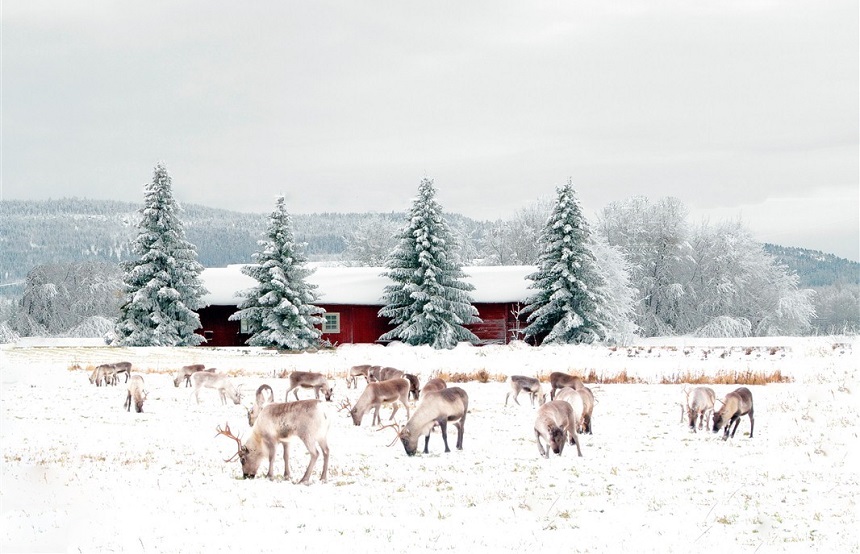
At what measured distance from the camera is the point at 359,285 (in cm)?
5381

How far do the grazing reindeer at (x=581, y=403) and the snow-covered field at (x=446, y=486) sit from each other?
1.11 feet

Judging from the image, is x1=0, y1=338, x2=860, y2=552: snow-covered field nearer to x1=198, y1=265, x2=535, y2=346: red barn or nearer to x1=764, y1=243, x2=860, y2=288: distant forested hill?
x1=198, y1=265, x2=535, y2=346: red barn

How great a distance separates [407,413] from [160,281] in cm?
3544

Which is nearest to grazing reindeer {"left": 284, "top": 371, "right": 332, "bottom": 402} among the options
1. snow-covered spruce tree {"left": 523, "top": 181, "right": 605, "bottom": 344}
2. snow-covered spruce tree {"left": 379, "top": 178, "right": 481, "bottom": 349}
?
snow-covered spruce tree {"left": 379, "top": 178, "right": 481, "bottom": 349}

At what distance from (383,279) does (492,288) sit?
288 inches

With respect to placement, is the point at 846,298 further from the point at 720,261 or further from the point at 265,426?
the point at 265,426

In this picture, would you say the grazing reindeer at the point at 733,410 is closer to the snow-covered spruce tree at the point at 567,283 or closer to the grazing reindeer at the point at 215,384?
the grazing reindeer at the point at 215,384

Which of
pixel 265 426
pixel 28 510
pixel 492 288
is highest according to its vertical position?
pixel 492 288

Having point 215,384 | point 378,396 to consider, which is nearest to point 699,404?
point 378,396

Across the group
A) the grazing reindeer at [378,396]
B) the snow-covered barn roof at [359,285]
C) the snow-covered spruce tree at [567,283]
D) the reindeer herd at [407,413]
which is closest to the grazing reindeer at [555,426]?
the reindeer herd at [407,413]

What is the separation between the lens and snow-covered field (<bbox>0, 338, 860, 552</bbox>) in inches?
361

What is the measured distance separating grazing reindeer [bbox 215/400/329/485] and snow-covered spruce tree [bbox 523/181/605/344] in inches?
1404

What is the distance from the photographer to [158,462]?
42.5 feet

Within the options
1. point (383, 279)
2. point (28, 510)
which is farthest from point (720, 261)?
point (28, 510)
